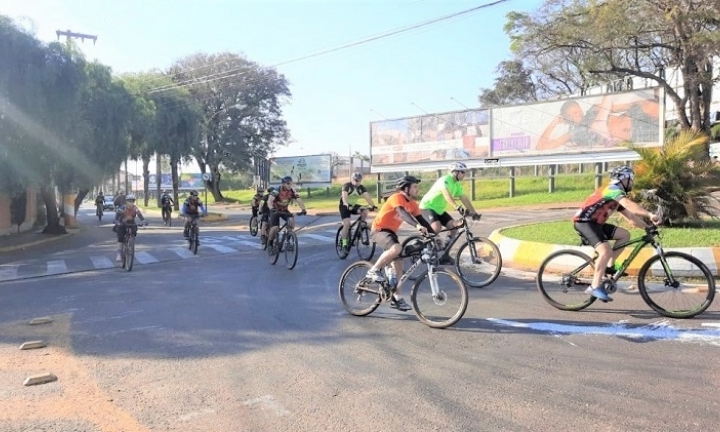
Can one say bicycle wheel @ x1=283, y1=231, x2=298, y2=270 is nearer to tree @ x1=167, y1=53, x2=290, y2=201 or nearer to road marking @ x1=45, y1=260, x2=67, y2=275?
road marking @ x1=45, y1=260, x2=67, y2=275

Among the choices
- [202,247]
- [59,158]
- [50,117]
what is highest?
[50,117]

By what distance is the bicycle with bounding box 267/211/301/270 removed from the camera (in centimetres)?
1212

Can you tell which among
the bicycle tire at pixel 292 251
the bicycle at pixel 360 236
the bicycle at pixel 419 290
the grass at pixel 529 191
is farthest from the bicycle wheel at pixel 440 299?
the grass at pixel 529 191

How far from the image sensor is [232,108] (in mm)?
61875

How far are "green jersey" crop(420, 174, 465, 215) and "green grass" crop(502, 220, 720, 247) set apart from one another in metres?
2.76

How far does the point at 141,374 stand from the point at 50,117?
1719cm

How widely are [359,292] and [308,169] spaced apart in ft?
169

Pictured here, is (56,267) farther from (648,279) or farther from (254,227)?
(648,279)

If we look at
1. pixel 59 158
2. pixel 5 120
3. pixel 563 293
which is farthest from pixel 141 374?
pixel 59 158

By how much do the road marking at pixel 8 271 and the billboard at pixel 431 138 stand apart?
28.2 meters

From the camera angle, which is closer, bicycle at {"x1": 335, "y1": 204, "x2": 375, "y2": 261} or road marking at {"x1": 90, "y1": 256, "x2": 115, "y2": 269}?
bicycle at {"x1": 335, "y1": 204, "x2": 375, "y2": 261}

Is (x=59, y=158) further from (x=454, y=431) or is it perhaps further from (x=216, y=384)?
(x=454, y=431)

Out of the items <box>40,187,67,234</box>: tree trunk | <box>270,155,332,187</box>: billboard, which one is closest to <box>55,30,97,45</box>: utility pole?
<box>40,187,67,234</box>: tree trunk

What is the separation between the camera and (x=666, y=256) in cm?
668
